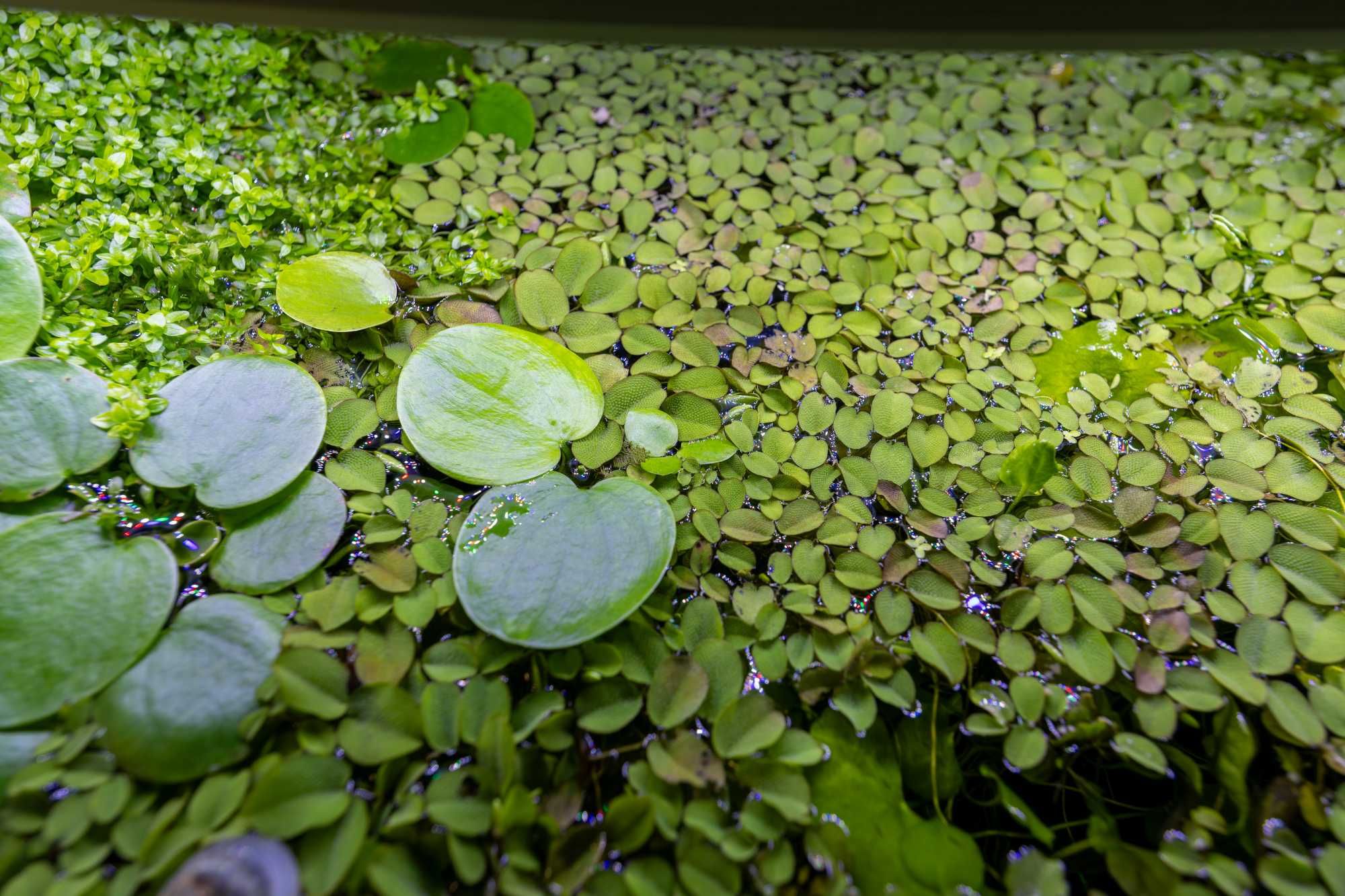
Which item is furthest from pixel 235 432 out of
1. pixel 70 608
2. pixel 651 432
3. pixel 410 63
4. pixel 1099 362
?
pixel 1099 362

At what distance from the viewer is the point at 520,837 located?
0.86 meters

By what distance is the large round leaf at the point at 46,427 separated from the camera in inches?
40.4

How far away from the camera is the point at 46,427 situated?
1.06 meters

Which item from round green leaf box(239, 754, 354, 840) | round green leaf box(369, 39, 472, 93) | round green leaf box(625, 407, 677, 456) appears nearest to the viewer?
round green leaf box(239, 754, 354, 840)

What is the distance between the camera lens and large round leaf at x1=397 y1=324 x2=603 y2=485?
1.13 meters

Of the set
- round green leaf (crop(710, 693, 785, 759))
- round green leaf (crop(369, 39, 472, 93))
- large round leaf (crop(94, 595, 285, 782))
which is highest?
round green leaf (crop(369, 39, 472, 93))

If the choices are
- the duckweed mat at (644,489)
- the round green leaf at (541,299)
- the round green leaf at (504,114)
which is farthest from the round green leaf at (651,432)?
the round green leaf at (504,114)

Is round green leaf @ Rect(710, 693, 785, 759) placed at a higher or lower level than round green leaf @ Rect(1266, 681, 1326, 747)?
higher

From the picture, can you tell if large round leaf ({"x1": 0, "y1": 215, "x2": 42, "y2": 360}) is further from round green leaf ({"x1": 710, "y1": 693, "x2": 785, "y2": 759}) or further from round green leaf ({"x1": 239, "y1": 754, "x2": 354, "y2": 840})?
round green leaf ({"x1": 710, "y1": 693, "x2": 785, "y2": 759})

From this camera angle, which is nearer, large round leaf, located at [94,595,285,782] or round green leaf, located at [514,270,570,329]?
large round leaf, located at [94,595,285,782]

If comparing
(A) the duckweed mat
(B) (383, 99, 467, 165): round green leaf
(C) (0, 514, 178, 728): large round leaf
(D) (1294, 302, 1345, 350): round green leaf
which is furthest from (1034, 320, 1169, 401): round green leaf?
(C) (0, 514, 178, 728): large round leaf

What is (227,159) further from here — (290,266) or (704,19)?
(704,19)

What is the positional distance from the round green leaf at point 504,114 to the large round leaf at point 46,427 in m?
0.98

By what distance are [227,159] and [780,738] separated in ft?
5.04
